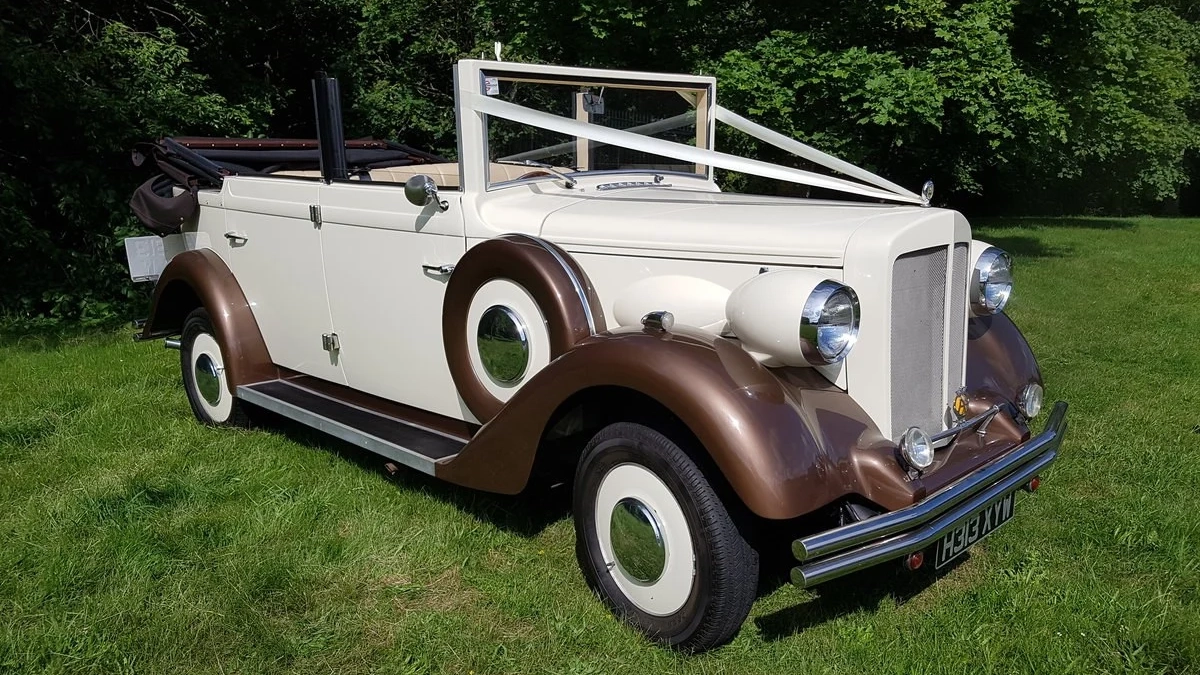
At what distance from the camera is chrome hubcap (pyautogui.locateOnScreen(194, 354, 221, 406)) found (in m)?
4.70

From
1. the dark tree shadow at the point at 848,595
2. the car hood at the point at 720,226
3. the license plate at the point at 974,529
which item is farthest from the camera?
the dark tree shadow at the point at 848,595

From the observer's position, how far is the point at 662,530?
8.50 ft

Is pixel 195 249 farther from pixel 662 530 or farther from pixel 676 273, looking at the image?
pixel 662 530

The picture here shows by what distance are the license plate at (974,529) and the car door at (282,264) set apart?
278cm

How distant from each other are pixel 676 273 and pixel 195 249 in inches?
125

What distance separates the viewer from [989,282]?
3324mm

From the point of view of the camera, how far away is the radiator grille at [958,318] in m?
2.99

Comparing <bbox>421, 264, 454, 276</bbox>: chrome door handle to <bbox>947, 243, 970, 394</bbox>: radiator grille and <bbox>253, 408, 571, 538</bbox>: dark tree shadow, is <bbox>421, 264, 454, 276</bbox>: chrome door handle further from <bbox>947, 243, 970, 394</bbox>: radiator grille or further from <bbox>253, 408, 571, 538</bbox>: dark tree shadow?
<bbox>947, 243, 970, 394</bbox>: radiator grille

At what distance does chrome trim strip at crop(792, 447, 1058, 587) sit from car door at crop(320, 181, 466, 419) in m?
1.73

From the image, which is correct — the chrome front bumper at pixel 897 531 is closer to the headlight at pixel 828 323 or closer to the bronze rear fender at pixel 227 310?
the headlight at pixel 828 323

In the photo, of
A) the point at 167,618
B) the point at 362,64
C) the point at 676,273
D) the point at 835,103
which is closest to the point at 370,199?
the point at 676,273

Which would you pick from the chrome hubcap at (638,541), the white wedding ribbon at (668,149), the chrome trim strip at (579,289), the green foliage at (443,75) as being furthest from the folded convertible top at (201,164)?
the chrome hubcap at (638,541)

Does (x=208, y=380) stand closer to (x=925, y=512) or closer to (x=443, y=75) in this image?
(x=925, y=512)

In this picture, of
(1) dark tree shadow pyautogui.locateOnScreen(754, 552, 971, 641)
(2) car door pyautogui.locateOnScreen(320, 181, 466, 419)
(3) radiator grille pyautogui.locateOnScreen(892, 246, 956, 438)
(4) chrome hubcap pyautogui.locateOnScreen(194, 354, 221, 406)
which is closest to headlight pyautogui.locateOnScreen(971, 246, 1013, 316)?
(3) radiator grille pyautogui.locateOnScreen(892, 246, 956, 438)
